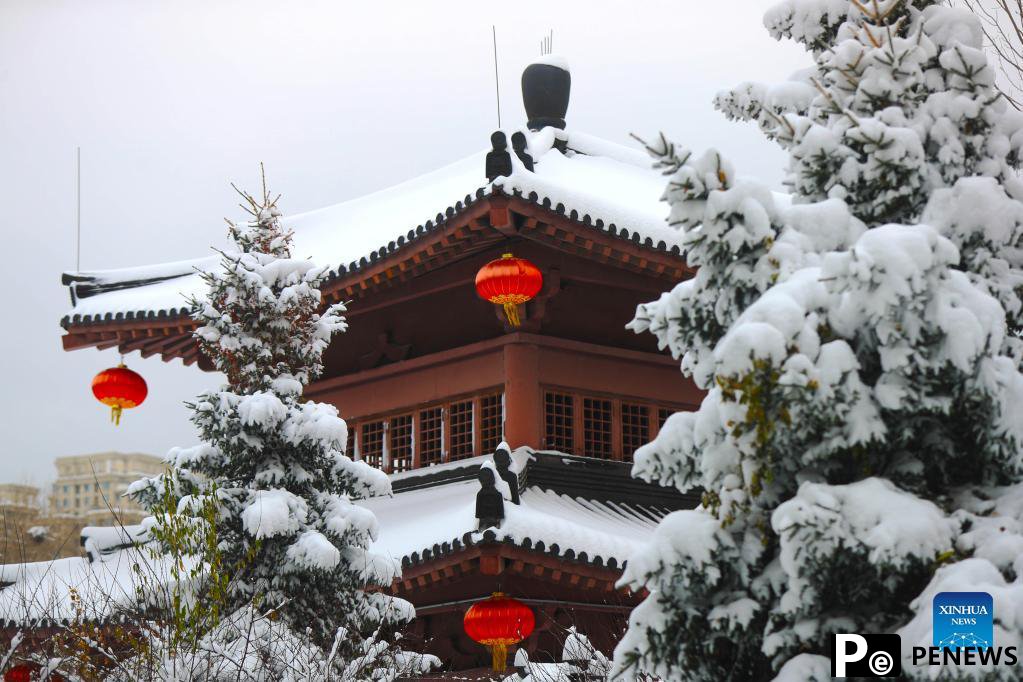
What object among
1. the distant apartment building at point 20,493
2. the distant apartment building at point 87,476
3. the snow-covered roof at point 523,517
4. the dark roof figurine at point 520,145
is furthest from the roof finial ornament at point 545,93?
the distant apartment building at point 87,476

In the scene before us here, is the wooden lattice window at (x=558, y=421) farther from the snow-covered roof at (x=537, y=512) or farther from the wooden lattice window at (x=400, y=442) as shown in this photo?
the wooden lattice window at (x=400, y=442)

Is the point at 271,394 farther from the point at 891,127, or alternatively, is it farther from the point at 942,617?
the point at 942,617

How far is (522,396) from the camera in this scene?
10609 millimetres

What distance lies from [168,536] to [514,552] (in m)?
3.19

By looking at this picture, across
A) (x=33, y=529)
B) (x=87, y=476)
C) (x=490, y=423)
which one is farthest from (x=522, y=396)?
(x=87, y=476)

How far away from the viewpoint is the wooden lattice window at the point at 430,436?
11336 millimetres

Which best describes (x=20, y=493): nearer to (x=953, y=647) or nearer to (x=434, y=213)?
(x=434, y=213)

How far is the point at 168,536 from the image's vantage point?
253 inches

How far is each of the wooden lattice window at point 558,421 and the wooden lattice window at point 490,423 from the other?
0.43 m

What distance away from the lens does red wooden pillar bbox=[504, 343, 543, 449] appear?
34.6 ft

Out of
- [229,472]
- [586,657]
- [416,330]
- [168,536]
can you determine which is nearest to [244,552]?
[229,472]

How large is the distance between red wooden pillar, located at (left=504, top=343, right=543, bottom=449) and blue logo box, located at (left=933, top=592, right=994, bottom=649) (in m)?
6.94

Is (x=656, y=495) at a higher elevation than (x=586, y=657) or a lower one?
higher

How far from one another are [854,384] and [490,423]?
7236mm
